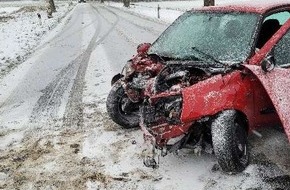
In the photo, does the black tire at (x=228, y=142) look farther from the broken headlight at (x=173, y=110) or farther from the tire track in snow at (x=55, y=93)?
the tire track in snow at (x=55, y=93)

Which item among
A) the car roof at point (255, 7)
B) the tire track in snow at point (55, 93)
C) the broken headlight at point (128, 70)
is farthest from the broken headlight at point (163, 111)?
the tire track in snow at point (55, 93)

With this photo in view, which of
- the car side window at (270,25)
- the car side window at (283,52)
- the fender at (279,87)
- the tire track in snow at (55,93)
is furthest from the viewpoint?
the tire track in snow at (55,93)

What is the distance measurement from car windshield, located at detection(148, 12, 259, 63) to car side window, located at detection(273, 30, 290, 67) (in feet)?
1.06

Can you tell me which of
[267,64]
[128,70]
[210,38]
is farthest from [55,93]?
[267,64]

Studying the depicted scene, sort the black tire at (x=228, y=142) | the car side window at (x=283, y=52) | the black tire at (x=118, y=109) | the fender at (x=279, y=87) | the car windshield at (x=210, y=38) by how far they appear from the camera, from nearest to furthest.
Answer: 1. the fender at (x=279, y=87)
2. the black tire at (x=228, y=142)
3. the car side window at (x=283, y=52)
4. the car windshield at (x=210, y=38)
5. the black tire at (x=118, y=109)

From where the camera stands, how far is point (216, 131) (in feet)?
13.9

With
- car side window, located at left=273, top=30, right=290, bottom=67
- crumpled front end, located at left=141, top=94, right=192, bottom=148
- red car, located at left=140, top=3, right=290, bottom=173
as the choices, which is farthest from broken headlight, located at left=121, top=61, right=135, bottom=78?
car side window, located at left=273, top=30, right=290, bottom=67

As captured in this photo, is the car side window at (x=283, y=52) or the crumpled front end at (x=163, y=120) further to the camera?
the car side window at (x=283, y=52)

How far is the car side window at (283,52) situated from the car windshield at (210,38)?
0.32 metres

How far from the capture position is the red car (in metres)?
4.25

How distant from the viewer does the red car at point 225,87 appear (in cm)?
425

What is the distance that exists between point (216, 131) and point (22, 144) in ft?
9.76

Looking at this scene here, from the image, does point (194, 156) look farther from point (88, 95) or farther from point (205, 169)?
point (88, 95)

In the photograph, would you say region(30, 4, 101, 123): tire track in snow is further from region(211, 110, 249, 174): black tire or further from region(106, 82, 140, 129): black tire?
region(211, 110, 249, 174): black tire
